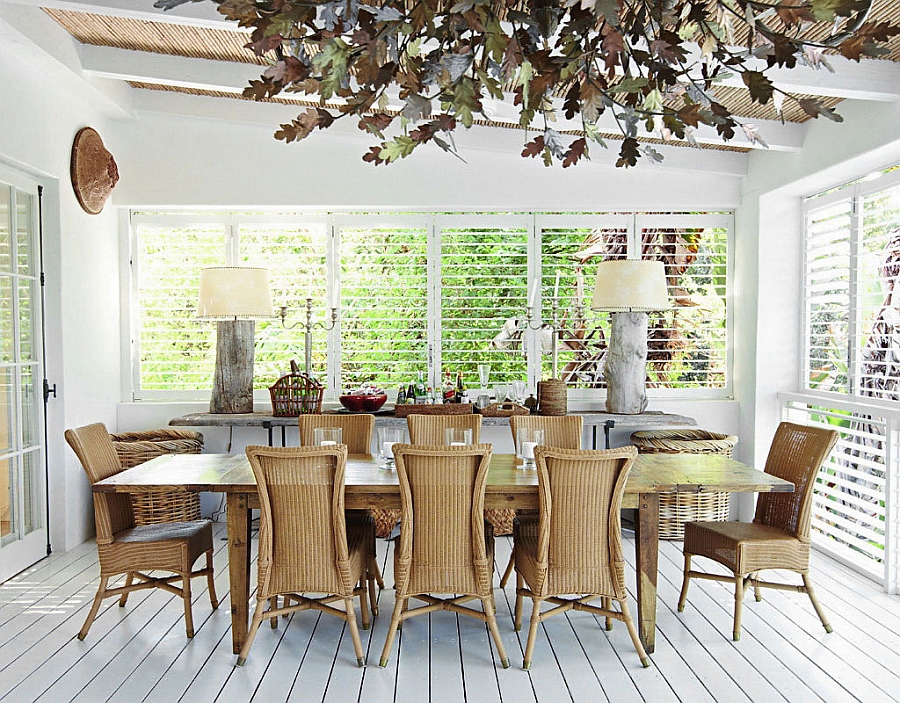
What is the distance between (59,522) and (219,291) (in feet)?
5.97

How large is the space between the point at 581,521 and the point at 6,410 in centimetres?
344

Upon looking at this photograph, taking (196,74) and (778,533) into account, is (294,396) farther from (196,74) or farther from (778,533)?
(778,533)

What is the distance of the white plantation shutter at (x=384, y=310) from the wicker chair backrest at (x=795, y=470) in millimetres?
2886

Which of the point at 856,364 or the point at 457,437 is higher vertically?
the point at 856,364

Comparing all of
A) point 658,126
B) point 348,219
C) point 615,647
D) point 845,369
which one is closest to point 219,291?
point 348,219

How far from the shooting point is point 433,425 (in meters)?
4.77

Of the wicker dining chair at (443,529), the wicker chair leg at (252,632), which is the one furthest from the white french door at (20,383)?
the wicker dining chair at (443,529)

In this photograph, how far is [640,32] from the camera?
1316mm

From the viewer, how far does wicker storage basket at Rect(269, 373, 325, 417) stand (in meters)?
5.86

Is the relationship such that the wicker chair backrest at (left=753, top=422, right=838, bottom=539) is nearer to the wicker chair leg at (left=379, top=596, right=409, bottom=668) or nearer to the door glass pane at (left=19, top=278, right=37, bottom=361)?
the wicker chair leg at (left=379, top=596, right=409, bottom=668)

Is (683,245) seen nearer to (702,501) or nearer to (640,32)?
(702,501)

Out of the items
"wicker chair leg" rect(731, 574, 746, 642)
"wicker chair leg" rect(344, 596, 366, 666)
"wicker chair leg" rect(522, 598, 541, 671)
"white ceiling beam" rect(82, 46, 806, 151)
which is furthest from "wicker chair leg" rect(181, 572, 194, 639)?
"white ceiling beam" rect(82, 46, 806, 151)

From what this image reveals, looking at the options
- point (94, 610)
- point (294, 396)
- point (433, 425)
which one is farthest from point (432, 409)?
point (94, 610)

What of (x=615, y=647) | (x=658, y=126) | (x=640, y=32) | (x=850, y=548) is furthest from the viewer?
(x=850, y=548)
